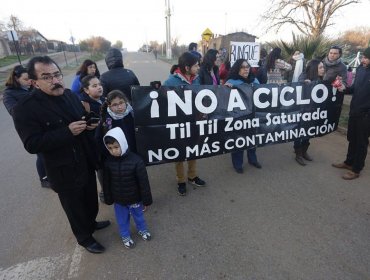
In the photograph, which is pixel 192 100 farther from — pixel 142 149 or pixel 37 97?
pixel 37 97

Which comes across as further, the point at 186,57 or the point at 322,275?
the point at 186,57

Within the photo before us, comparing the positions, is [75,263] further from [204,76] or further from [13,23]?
[13,23]

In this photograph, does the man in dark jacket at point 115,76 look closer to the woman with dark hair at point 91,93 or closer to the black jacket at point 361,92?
the woman with dark hair at point 91,93

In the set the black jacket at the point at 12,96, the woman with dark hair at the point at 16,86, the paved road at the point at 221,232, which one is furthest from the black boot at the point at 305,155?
the black jacket at the point at 12,96

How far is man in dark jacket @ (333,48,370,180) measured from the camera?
3811mm

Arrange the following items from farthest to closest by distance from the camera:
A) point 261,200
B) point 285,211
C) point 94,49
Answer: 1. point 94,49
2. point 261,200
3. point 285,211

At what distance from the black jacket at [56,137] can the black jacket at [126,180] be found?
0.24 meters

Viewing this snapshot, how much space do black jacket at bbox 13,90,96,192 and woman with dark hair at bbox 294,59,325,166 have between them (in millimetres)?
3413

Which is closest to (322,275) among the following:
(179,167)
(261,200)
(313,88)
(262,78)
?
(261,200)

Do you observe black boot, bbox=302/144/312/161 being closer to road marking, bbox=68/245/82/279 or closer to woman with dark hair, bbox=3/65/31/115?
road marking, bbox=68/245/82/279

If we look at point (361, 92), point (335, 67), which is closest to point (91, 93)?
point (361, 92)

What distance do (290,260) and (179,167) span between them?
5.92ft

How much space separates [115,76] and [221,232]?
2566 millimetres

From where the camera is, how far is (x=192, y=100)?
345 cm
